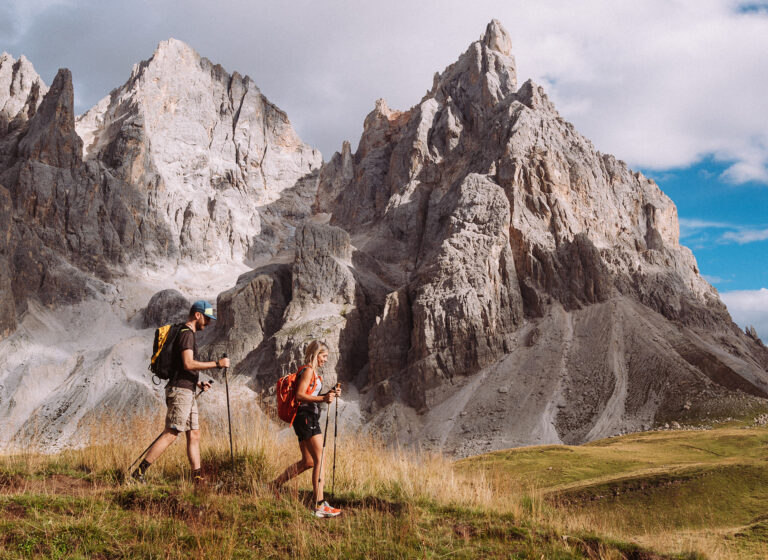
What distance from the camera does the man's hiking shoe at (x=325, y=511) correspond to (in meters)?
6.14

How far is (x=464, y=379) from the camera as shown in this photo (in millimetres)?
58969

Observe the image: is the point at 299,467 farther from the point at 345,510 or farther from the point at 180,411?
the point at 180,411

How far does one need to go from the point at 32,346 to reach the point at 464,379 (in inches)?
2385

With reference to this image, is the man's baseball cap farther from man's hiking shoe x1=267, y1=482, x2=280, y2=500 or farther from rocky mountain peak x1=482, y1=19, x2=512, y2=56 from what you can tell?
rocky mountain peak x1=482, y1=19, x2=512, y2=56

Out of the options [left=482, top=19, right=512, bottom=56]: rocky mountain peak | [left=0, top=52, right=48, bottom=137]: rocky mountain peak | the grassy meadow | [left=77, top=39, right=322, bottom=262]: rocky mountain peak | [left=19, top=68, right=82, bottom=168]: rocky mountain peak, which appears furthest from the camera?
[left=77, top=39, right=322, bottom=262]: rocky mountain peak

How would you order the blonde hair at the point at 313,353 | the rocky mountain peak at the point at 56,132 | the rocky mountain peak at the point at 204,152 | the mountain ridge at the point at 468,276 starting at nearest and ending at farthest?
the blonde hair at the point at 313,353, the mountain ridge at the point at 468,276, the rocky mountain peak at the point at 56,132, the rocky mountain peak at the point at 204,152

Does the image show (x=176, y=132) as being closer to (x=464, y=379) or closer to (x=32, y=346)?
(x=32, y=346)

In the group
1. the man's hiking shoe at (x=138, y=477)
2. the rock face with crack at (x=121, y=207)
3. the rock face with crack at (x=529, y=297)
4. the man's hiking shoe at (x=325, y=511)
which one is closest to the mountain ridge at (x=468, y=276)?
the rock face with crack at (x=529, y=297)

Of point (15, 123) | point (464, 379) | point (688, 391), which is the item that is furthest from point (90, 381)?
point (15, 123)

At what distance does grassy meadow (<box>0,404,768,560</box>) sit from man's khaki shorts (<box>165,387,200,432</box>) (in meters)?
0.74

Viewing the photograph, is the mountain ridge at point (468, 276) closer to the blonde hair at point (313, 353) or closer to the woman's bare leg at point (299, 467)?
the woman's bare leg at point (299, 467)

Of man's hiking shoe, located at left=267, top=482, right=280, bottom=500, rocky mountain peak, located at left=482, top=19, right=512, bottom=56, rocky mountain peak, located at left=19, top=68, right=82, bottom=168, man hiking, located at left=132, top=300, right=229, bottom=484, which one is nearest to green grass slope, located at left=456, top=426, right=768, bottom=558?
man's hiking shoe, located at left=267, top=482, right=280, bottom=500

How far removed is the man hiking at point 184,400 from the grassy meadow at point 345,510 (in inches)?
13.4

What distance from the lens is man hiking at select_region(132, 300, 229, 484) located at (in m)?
7.16
